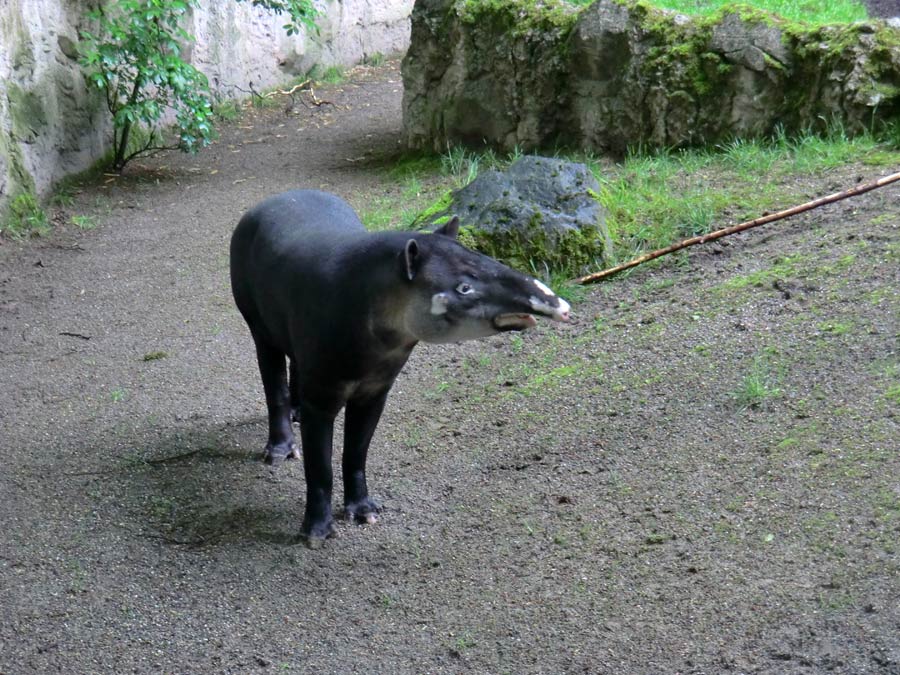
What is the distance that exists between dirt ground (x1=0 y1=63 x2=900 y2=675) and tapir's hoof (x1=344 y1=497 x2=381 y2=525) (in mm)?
82

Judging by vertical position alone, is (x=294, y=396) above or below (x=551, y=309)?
below

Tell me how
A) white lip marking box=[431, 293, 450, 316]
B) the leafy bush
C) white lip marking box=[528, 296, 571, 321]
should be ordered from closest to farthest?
white lip marking box=[528, 296, 571, 321] → white lip marking box=[431, 293, 450, 316] → the leafy bush

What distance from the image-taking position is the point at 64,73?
32.1 feet

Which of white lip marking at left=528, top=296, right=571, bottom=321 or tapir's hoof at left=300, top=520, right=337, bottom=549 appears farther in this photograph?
tapir's hoof at left=300, top=520, right=337, bottom=549

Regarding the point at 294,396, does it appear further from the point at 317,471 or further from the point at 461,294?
the point at 461,294

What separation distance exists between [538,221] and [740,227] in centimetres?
126

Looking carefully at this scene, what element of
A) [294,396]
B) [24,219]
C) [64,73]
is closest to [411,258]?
[294,396]

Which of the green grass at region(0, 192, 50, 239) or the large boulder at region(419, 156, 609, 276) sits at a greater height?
the large boulder at region(419, 156, 609, 276)

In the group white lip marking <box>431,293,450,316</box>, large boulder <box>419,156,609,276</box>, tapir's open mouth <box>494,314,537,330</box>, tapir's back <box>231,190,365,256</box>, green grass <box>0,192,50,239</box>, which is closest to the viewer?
tapir's open mouth <box>494,314,537,330</box>

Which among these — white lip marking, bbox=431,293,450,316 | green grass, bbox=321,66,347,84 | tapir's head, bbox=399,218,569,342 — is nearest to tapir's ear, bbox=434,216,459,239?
tapir's head, bbox=399,218,569,342

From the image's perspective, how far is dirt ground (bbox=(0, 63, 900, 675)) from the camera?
149 inches

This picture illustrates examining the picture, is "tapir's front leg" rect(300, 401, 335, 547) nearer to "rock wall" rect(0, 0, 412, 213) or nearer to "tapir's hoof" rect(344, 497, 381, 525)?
"tapir's hoof" rect(344, 497, 381, 525)

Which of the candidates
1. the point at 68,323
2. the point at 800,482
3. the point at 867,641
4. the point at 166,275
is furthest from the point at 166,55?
the point at 867,641

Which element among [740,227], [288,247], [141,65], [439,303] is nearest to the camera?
[439,303]
